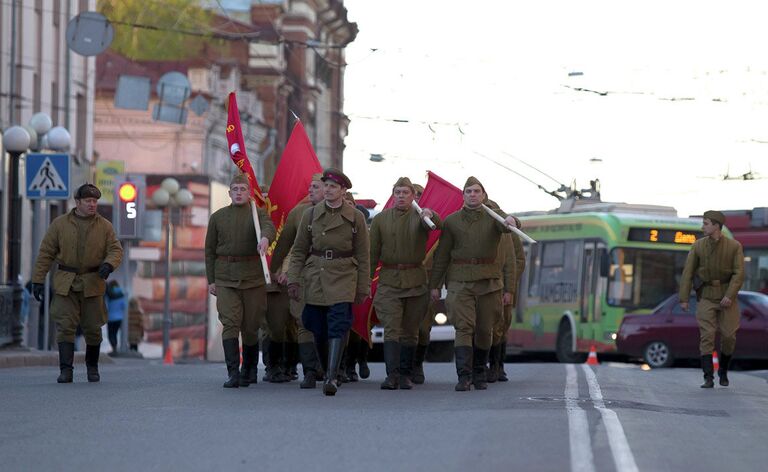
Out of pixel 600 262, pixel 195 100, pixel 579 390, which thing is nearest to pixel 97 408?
pixel 579 390

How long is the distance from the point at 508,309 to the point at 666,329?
11644 millimetres

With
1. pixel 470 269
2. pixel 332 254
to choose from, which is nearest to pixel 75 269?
pixel 332 254

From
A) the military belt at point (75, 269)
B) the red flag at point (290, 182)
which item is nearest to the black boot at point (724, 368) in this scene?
the red flag at point (290, 182)

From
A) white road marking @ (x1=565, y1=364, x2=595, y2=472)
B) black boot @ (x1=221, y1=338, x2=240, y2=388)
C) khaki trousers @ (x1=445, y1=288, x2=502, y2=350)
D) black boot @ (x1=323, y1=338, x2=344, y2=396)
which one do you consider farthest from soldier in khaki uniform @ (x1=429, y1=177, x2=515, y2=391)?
black boot @ (x1=221, y1=338, x2=240, y2=388)

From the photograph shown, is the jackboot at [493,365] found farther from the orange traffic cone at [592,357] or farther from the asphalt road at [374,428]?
the orange traffic cone at [592,357]

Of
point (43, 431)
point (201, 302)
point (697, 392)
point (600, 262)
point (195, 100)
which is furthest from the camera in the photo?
point (195, 100)

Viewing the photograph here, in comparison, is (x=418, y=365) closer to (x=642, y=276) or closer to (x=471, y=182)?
(x=471, y=182)

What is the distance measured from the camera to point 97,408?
45.5 ft

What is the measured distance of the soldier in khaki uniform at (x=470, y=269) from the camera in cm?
1677

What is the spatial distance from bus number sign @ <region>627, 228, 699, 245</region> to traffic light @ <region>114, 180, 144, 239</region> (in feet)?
27.9

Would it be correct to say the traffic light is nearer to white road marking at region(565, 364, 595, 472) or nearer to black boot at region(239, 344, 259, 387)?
black boot at region(239, 344, 259, 387)

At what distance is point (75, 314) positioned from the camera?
17.6m

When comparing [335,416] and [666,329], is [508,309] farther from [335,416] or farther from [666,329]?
[666,329]

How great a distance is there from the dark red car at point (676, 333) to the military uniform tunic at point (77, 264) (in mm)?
13949
